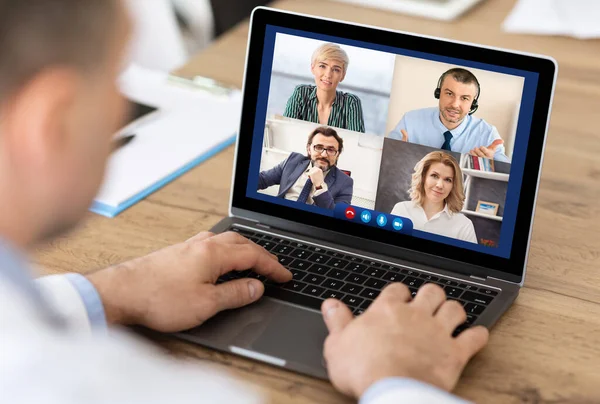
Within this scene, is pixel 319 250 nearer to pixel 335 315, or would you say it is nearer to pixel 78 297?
pixel 335 315

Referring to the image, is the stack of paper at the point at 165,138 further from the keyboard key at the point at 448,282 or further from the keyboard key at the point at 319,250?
the keyboard key at the point at 448,282

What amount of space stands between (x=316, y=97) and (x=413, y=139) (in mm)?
135

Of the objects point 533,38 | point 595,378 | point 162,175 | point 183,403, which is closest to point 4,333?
point 183,403

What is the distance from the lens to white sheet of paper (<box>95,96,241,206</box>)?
1.29m

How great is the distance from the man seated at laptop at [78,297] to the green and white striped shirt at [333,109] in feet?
0.87

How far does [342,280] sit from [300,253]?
0.08 meters

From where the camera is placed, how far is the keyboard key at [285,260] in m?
1.09

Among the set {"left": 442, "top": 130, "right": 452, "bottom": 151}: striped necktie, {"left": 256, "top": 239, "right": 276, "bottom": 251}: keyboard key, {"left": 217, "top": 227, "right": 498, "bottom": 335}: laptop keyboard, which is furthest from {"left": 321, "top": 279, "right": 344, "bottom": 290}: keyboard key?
{"left": 442, "top": 130, "right": 452, "bottom": 151}: striped necktie

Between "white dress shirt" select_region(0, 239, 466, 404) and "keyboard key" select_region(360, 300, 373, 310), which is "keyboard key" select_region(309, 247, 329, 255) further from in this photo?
"white dress shirt" select_region(0, 239, 466, 404)

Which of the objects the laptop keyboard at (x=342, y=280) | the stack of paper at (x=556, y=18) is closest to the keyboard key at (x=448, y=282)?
the laptop keyboard at (x=342, y=280)

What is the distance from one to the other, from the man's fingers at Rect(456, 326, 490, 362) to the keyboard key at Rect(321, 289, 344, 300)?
16cm

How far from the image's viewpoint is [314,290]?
3.40 feet

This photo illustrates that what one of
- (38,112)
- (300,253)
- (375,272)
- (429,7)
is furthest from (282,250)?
(429,7)

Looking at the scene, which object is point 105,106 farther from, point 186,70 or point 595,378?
point 186,70
